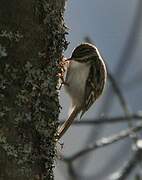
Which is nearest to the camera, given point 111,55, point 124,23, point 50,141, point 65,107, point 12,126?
point 12,126

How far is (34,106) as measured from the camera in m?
2.21

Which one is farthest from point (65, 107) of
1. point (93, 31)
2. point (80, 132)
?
point (93, 31)

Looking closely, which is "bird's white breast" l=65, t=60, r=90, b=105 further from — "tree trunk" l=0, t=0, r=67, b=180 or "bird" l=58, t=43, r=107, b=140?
"tree trunk" l=0, t=0, r=67, b=180

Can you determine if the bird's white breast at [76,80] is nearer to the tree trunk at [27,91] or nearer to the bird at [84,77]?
the bird at [84,77]

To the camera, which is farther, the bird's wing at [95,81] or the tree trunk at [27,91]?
the bird's wing at [95,81]

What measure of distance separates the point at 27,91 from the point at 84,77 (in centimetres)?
204

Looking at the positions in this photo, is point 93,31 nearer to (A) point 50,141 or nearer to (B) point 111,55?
(B) point 111,55

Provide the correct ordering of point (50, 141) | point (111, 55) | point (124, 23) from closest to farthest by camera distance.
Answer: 1. point (50, 141)
2. point (111, 55)
3. point (124, 23)

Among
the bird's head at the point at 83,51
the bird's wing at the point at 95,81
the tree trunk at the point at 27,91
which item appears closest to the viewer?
the tree trunk at the point at 27,91

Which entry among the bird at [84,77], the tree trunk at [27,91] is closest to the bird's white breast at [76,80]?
the bird at [84,77]

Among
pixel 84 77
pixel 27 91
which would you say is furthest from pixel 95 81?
pixel 27 91

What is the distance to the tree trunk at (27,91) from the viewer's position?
2094 millimetres

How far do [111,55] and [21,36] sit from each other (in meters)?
5.31

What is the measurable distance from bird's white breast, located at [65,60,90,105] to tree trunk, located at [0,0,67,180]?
1660 mm
